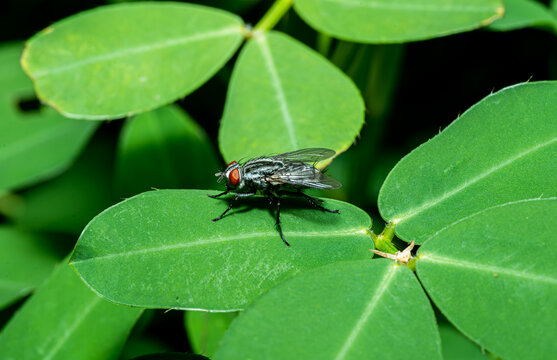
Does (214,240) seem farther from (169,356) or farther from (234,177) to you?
(234,177)

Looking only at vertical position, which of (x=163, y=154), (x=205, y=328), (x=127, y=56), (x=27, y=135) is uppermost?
(x=127, y=56)

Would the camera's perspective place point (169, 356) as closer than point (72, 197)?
Yes

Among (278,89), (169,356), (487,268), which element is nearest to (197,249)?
(169,356)

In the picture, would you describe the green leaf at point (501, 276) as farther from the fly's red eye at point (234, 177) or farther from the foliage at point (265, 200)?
the fly's red eye at point (234, 177)

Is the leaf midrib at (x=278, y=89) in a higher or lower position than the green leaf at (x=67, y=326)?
higher

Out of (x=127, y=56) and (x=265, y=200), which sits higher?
(x=127, y=56)

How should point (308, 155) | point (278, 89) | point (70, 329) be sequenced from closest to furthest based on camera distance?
point (70, 329)
point (308, 155)
point (278, 89)

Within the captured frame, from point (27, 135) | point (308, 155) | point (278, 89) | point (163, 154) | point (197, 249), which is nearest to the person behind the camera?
point (197, 249)

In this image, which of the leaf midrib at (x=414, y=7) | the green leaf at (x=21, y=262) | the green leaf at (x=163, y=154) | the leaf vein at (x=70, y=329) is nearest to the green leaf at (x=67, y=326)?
the leaf vein at (x=70, y=329)
